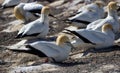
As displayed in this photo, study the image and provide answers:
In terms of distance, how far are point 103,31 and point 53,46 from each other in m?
2.09

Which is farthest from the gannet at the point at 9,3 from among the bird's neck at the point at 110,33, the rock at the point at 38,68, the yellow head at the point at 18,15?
the rock at the point at 38,68

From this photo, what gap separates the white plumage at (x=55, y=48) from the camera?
12.2 meters

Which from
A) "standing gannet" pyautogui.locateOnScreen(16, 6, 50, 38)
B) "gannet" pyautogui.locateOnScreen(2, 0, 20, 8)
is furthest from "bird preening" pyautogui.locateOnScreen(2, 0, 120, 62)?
"gannet" pyautogui.locateOnScreen(2, 0, 20, 8)

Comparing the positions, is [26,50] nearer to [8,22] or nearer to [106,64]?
[106,64]

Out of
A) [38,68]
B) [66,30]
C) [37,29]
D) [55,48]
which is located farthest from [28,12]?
[38,68]

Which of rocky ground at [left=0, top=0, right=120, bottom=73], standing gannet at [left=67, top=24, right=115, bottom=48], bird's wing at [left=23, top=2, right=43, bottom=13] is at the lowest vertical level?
rocky ground at [left=0, top=0, right=120, bottom=73]

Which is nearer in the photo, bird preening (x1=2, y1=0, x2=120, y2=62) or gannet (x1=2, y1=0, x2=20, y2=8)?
bird preening (x1=2, y1=0, x2=120, y2=62)

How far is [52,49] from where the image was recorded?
12.3 metres

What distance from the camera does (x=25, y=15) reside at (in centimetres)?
1928

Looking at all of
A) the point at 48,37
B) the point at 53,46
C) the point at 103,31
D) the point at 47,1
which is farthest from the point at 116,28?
the point at 47,1

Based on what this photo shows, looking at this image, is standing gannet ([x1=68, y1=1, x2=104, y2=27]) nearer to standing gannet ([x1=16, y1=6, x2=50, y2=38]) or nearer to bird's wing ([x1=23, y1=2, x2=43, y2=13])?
standing gannet ([x1=16, y1=6, x2=50, y2=38])

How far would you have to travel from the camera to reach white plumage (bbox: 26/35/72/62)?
40.2 feet

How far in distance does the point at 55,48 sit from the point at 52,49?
0.08m

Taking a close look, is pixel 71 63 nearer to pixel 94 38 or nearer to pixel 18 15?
pixel 94 38
